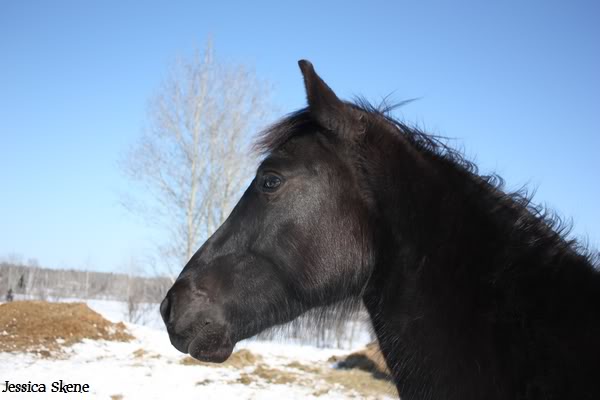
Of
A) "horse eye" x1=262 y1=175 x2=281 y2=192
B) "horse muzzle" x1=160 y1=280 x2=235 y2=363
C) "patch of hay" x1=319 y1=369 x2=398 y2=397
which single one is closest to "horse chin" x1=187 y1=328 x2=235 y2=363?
"horse muzzle" x1=160 y1=280 x2=235 y2=363

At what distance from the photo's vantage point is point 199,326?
242 centimetres

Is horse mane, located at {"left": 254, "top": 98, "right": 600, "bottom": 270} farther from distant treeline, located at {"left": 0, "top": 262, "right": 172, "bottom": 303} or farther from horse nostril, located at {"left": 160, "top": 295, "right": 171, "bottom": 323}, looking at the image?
distant treeline, located at {"left": 0, "top": 262, "right": 172, "bottom": 303}

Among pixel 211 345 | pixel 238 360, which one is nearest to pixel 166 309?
pixel 211 345

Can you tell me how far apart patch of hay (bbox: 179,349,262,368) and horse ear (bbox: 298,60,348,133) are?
10.4m

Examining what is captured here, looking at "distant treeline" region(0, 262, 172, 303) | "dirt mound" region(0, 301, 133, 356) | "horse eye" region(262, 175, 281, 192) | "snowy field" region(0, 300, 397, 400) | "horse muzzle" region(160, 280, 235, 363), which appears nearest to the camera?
"horse muzzle" region(160, 280, 235, 363)

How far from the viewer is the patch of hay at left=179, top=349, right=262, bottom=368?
11.9 m

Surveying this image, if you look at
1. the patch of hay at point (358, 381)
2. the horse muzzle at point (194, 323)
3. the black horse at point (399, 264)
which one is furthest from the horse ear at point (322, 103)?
the patch of hay at point (358, 381)

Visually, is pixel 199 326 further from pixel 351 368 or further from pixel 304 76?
pixel 351 368

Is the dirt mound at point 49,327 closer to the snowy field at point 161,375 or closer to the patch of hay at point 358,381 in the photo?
the snowy field at point 161,375

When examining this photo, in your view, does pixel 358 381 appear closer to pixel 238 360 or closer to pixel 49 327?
pixel 238 360

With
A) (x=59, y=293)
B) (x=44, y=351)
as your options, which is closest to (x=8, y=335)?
(x=44, y=351)

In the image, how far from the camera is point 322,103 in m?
2.53

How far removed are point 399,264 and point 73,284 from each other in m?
44.4

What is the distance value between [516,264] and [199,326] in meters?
1.53
